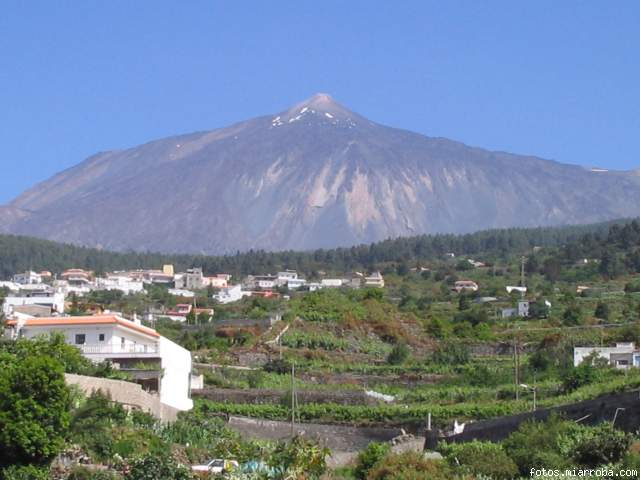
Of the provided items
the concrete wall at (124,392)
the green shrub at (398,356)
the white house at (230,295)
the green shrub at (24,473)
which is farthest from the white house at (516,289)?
the green shrub at (24,473)

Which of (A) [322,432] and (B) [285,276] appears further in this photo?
(B) [285,276]

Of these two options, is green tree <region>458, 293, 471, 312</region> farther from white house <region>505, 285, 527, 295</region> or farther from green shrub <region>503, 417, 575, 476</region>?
green shrub <region>503, 417, 575, 476</region>

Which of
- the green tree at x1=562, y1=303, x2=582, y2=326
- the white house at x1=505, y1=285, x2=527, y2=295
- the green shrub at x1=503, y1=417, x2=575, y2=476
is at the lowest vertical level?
the green shrub at x1=503, y1=417, x2=575, y2=476

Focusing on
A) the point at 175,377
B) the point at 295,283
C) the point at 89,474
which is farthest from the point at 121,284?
the point at 89,474

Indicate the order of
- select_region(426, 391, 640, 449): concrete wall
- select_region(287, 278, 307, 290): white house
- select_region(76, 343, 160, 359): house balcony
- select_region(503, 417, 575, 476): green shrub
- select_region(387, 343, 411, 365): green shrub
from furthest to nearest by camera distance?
select_region(287, 278, 307, 290): white house, select_region(387, 343, 411, 365): green shrub, select_region(76, 343, 160, 359): house balcony, select_region(426, 391, 640, 449): concrete wall, select_region(503, 417, 575, 476): green shrub

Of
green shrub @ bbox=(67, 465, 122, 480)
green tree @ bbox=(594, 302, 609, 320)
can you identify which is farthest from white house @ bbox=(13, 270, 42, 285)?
green shrub @ bbox=(67, 465, 122, 480)

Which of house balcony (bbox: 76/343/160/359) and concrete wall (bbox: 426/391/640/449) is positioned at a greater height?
house balcony (bbox: 76/343/160/359)

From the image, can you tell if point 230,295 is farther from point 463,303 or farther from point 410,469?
point 410,469
